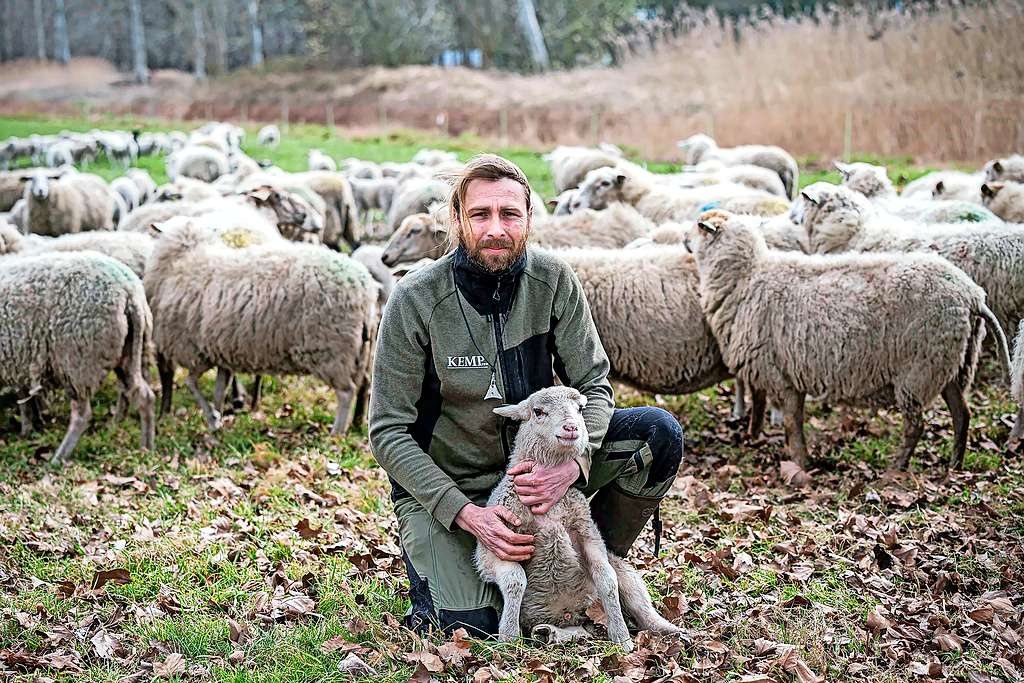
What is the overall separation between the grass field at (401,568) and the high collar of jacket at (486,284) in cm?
117

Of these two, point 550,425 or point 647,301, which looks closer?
point 550,425

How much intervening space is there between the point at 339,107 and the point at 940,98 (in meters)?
23.8

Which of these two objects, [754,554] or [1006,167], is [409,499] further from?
[1006,167]

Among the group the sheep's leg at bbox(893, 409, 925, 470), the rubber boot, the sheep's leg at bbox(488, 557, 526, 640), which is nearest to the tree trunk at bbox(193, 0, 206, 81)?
the sheep's leg at bbox(893, 409, 925, 470)

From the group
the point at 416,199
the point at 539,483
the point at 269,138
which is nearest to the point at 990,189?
the point at 416,199

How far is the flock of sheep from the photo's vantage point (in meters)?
5.79

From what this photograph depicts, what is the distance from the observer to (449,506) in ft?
Result: 11.7

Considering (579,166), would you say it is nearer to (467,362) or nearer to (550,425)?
(467,362)

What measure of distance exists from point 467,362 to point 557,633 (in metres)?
1.00

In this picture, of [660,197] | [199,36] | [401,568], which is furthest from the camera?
[199,36]

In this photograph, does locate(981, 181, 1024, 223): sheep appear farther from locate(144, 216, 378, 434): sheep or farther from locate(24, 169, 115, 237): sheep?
locate(24, 169, 115, 237): sheep

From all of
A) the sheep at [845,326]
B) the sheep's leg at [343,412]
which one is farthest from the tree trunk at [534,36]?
the sheep at [845,326]

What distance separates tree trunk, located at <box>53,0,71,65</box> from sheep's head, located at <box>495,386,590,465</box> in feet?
181

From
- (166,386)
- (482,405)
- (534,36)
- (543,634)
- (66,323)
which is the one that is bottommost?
(166,386)
